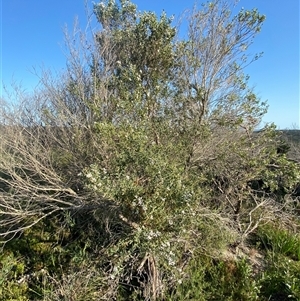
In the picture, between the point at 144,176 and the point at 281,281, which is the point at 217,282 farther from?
the point at 144,176

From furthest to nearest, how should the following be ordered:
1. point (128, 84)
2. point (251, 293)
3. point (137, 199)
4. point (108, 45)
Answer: point (108, 45), point (128, 84), point (251, 293), point (137, 199)

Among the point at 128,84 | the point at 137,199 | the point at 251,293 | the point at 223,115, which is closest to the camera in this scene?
the point at 137,199

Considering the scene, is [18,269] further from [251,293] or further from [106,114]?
[251,293]

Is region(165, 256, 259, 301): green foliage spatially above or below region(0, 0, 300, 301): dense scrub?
below

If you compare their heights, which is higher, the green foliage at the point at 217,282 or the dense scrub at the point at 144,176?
the dense scrub at the point at 144,176

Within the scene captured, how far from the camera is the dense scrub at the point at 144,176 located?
3236mm

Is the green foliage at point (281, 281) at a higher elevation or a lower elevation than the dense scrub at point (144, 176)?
lower

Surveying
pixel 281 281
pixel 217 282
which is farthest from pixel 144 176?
pixel 281 281

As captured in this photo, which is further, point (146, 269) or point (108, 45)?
point (108, 45)

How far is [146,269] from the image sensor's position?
3754mm

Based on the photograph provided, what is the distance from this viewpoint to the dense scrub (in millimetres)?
3236

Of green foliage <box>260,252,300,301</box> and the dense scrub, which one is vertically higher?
the dense scrub

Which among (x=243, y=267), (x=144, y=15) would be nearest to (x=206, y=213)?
(x=243, y=267)

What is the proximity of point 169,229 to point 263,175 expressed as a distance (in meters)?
2.75
